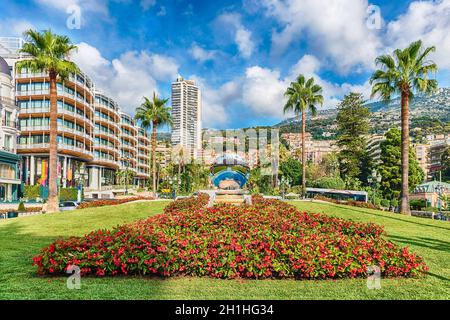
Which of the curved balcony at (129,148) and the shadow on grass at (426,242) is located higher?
the curved balcony at (129,148)

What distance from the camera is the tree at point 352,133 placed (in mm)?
57500

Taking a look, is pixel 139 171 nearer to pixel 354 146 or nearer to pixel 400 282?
pixel 354 146

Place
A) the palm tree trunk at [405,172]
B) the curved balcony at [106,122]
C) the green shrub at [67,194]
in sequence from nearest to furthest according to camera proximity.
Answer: the palm tree trunk at [405,172], the green shrub at [67,194], the curved balcony at [106,122]

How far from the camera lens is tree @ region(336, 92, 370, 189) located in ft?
189

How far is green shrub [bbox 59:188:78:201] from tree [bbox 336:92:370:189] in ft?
145

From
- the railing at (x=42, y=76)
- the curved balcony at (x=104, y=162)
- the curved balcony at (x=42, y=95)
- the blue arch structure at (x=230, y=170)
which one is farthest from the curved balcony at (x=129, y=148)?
the blue arch structure at (x=230, y=170)

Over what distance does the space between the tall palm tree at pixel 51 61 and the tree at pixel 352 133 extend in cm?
4751

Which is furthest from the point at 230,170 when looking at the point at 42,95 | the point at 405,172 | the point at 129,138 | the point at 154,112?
the point at 129,138

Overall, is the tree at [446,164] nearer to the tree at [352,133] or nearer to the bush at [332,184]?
the tree at [352,133]

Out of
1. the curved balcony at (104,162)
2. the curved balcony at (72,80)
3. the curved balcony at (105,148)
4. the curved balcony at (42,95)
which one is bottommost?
the curved balcony at (104,162)

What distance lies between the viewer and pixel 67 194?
143ft

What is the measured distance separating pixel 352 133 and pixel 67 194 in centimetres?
4944

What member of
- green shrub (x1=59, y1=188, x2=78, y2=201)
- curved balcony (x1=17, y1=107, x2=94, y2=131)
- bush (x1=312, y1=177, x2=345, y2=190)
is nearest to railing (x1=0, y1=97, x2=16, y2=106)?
curved balcony (x1=17, y1=107, x2=94, y2=131)
